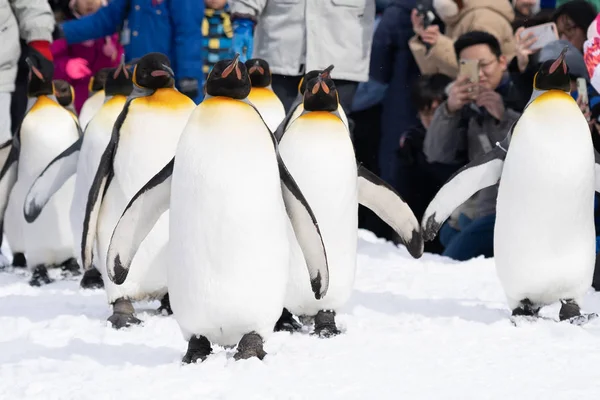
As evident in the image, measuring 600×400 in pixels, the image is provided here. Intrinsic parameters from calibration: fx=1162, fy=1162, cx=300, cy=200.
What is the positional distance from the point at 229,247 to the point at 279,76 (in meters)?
2.83

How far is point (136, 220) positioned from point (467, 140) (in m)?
3.17

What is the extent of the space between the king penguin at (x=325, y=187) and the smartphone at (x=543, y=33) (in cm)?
236

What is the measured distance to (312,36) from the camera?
5848 mm

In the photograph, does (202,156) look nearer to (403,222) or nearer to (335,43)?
(403,222)

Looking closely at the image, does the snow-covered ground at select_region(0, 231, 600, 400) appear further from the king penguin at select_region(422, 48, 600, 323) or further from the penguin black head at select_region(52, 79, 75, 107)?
the penguin black head at select_region(52, 79, 75, 107)

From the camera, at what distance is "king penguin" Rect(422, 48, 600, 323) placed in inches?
159

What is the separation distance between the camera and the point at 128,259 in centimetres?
348

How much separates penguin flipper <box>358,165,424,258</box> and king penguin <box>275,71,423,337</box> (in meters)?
0.15

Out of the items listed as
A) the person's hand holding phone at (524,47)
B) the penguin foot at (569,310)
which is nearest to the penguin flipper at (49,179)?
the penguin foot at (569,310)

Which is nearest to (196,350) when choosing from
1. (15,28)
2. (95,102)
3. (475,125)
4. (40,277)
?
(40,277)

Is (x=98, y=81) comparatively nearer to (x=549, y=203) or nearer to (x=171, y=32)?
(x=171, y=32)

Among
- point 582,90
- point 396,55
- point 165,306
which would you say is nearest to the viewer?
point 165,306

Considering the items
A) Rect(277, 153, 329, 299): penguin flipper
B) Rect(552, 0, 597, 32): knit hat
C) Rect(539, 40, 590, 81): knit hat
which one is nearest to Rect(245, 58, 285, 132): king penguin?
Rect(539, 40, 590, 81): knit hat

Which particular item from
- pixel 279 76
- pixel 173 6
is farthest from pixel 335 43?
pixel 173 6
